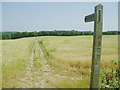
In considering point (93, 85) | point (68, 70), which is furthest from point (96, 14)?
point (68, 70)

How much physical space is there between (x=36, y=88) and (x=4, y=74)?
1.68 m

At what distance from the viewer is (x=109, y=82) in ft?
10.8

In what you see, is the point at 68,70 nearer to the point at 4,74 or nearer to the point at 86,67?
the point at 86,67

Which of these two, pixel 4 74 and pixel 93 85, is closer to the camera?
pixel 93 85

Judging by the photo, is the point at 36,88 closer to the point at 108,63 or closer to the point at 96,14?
the point at 96,14

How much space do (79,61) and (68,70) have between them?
1118mm

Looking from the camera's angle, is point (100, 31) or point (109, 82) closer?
point (100, 31)

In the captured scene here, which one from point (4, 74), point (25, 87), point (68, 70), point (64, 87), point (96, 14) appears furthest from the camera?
point (68, 70)

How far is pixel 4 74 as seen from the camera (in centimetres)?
469

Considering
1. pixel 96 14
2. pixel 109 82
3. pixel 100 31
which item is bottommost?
pixel 109 82

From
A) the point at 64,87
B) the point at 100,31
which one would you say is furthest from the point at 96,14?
the point at 64,87

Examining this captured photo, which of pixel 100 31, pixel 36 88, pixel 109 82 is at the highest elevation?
pixel 100 31

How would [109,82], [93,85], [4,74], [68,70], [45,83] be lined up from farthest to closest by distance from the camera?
[68,70]
[4,74]
[45,83]
[109,82]
[93,85]

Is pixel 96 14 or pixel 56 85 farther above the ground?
pixel 96 14
